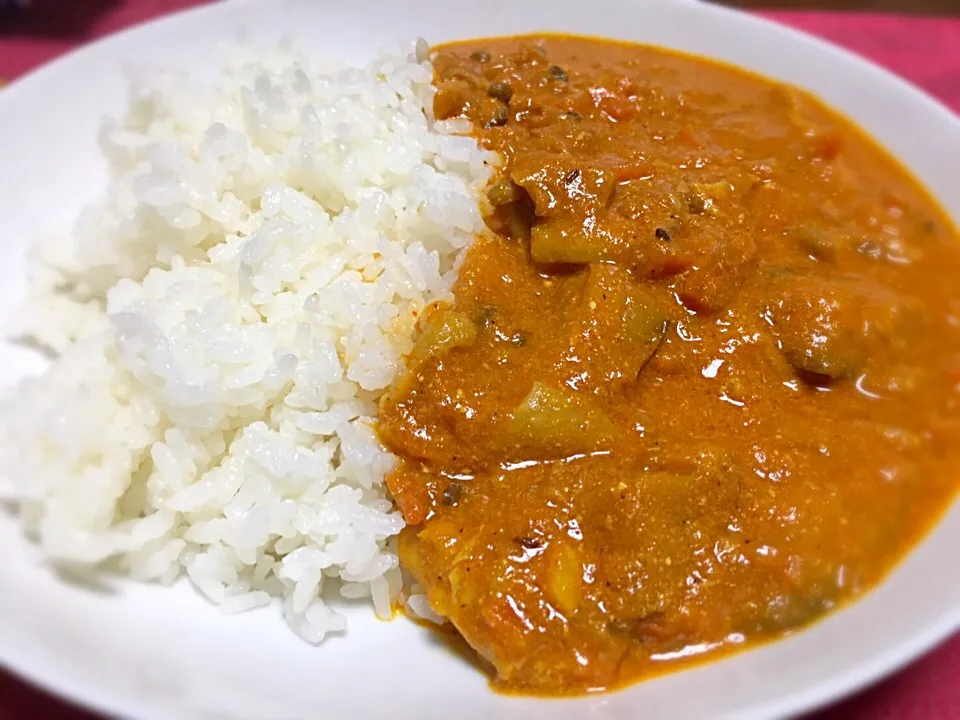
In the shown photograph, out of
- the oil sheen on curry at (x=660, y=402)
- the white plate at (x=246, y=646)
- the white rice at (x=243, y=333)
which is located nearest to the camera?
the white plate at (x=246, y=646)

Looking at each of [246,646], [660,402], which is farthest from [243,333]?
[660,402]

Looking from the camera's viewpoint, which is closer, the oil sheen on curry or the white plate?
the white plate

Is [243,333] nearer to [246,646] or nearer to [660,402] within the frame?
[246,646]

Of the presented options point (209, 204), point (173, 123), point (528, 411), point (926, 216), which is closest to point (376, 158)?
point (209, 204)

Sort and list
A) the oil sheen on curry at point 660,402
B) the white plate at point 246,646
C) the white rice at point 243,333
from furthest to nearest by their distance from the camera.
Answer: the white rice at point 243,333 → the oil sheen on curry at point 660,402 → the white plate at point 246,646

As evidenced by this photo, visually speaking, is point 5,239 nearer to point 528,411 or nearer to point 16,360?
point 16,360
